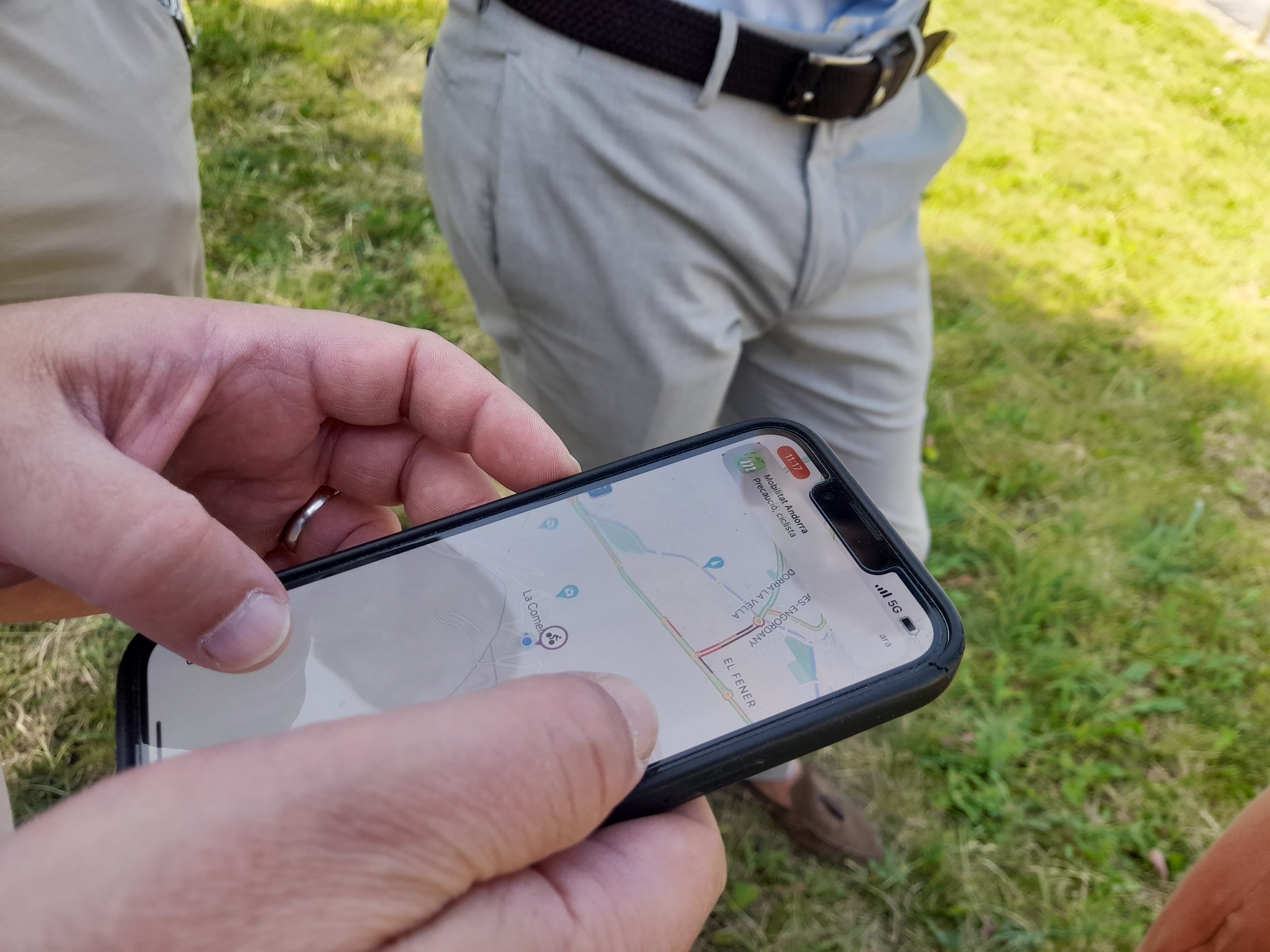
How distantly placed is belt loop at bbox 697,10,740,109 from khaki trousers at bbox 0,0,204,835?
0.62m

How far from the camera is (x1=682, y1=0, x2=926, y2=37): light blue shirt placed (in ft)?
3.29

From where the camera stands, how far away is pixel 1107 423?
6.81 ft

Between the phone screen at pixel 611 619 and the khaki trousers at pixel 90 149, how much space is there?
50cm

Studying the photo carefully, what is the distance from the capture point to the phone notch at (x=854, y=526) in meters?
0.79

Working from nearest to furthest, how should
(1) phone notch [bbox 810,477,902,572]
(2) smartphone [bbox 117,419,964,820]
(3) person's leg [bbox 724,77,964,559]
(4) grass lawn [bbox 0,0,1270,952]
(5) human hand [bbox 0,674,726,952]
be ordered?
(5) human hand [bbox 0,674,726,952] < (2) smartphone [bbox 117,419,964,820] < (1) phone notch [bbox 810,477,902,572] < (3) person's leg [bbox 724,77,964,559] < (4) grass lawn [bbox 0,0,1270,952]

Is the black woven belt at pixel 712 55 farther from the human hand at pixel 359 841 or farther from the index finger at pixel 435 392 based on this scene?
the human hand at pixel 359 841

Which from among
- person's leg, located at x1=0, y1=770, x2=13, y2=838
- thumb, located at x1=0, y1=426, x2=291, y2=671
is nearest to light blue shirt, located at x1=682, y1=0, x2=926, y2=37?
thumb, located at x1=0, y1=426, x2=291, y2=671

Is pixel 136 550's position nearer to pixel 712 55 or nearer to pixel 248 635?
pixel 248 635

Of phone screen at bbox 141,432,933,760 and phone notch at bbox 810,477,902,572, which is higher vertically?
phone notch at bbox 810,477,902,572

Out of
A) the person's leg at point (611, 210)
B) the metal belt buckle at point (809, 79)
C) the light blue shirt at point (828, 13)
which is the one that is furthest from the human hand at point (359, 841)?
the light blue shirt at point (828, 13)

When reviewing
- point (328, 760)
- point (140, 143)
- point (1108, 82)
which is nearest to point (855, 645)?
point (328, 760)

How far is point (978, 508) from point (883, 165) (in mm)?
1016

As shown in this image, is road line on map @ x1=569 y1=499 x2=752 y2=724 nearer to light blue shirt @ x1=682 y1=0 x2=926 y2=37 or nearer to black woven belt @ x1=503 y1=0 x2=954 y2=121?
black woven belt @ x1=503 y1=0 x2=954 y2=121

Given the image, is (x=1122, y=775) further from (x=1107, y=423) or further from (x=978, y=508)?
(x=1107, y=423)
